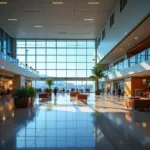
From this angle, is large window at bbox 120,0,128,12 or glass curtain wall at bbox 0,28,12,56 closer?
large window at bbox 120,0,128,12

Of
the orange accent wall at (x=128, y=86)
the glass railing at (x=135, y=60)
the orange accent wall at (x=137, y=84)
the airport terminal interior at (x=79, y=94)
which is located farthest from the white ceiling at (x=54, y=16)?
the orange accent wall at (x=137, y=84)

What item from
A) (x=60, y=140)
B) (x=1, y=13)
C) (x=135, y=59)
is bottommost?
(x=60, y=140)

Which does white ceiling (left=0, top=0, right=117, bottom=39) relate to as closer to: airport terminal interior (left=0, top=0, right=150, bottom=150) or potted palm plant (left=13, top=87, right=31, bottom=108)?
airport terminal interior (left=0, top=0, right=150, bottom=150)

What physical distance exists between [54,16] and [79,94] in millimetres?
11002

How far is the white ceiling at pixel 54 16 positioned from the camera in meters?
25.2

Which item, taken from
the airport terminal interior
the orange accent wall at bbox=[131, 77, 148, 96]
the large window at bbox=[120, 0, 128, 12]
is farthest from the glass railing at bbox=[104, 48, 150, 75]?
the large window at bbox=[120, 0, 128, 12]

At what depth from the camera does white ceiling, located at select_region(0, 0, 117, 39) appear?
2520 cm

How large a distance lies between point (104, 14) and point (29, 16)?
9.55m

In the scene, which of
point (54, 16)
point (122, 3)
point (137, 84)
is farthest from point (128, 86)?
point (54, 16)

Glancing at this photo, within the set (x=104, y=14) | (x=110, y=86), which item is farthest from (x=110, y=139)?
(x=110, y=86)

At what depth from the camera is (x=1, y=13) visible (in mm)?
28516

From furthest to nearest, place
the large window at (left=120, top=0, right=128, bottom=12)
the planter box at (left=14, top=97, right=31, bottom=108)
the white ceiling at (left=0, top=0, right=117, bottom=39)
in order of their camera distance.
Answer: the white ceiling at (left=0, top=0, right=117, bottom=39) < the large window at (left=120, top=0, right=128, bottom=12) < the planter box at (left=14, top=97, right=31, bottom=108)

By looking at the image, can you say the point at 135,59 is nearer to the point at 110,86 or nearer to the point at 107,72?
the point at 107,72

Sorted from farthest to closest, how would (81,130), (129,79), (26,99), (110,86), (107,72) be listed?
(110,86), (107,72), (129,79), (26,99), (81,130)
